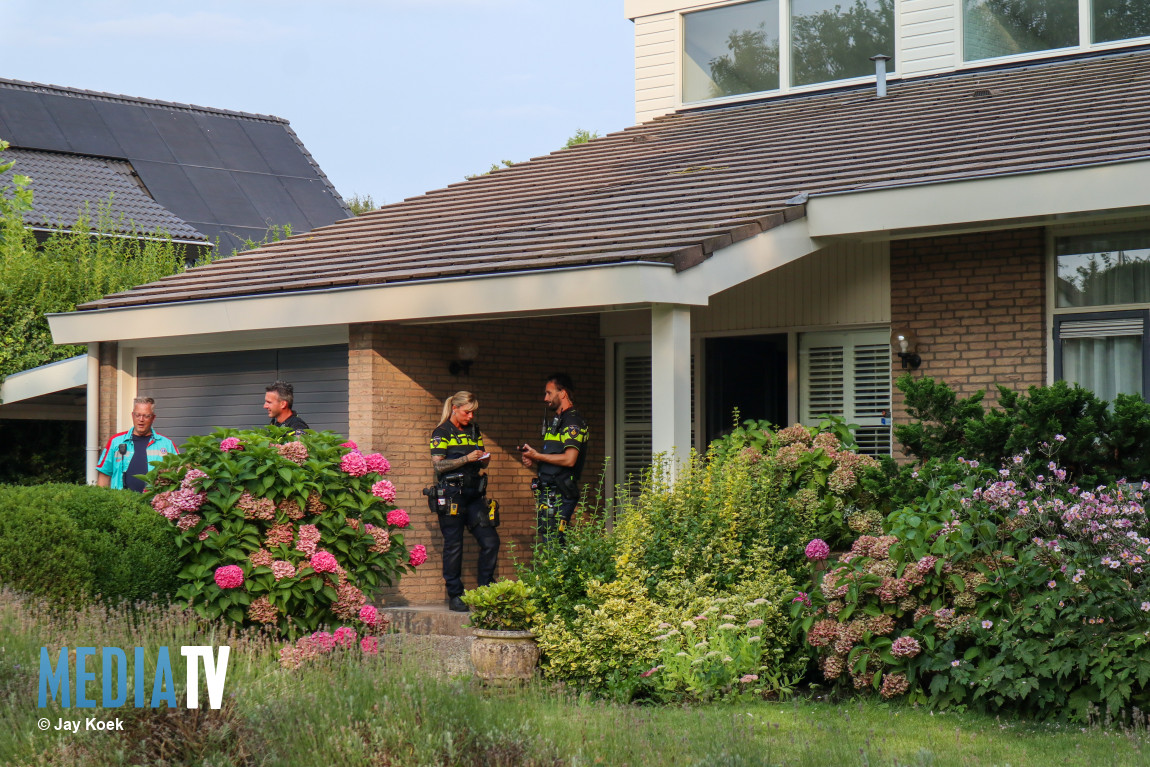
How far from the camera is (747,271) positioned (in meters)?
9.73

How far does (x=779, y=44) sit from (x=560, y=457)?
663cm

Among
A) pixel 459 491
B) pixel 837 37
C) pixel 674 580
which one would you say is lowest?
pixel 674 580

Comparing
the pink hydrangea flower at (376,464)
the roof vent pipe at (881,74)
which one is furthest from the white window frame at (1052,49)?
the pink hydrangea flower at (376,464)

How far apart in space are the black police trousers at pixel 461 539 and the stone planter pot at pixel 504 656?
7.59 feet

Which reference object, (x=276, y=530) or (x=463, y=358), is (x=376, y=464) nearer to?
(x=276, y=530)

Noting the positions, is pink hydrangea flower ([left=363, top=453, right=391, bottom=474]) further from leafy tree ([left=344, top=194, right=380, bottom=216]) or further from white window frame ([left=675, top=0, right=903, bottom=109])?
leafy tree ([left=344, top=194, right=380, bottom=216])

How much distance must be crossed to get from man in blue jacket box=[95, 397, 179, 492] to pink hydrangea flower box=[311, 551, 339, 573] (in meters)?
3.06

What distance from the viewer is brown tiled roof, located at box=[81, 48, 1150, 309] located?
9.95m

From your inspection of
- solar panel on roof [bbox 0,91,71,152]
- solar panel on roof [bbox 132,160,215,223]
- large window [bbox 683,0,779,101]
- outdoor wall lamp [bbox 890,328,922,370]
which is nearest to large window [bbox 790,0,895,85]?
large window [bbox 683,0,779,101]

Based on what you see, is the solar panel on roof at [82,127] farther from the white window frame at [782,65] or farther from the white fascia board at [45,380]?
the white window frame at [782,65]

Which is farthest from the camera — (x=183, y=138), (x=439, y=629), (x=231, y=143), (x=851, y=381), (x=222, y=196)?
(x=231, y=143)

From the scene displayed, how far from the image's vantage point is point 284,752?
207 inches

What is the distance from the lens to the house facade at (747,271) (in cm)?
964

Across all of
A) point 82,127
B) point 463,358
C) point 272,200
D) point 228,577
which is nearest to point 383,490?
point 228,577
